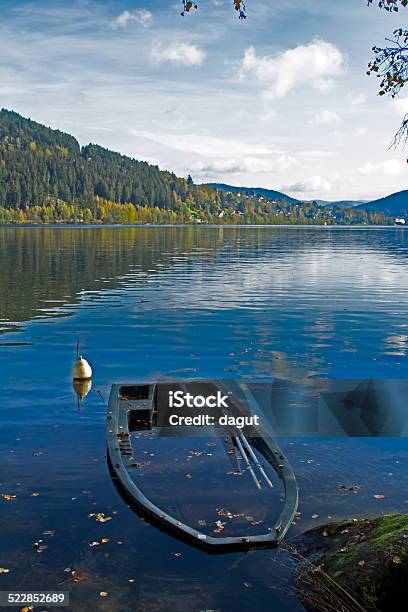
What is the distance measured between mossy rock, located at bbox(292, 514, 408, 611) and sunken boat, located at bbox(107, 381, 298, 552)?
0.91m

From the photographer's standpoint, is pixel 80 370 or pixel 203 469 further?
pixel 80 370

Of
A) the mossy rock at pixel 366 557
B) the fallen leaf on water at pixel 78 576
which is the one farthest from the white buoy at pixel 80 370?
the mossy rock at pixel 366 557

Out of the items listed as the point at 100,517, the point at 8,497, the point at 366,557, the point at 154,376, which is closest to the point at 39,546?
the point at 100,517

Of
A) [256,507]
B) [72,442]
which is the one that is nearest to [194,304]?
[72,442]

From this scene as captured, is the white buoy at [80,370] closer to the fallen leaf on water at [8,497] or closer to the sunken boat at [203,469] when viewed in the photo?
the sunken boat at [203,469]

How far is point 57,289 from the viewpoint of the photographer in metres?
57.5

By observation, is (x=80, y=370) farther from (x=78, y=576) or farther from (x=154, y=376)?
(x=78, y=576)

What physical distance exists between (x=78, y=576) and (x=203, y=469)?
5.58 metres

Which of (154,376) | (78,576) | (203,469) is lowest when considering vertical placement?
(78,576)

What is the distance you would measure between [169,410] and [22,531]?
8.50m

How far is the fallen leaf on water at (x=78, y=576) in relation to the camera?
39.7ft

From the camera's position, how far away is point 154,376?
2784 centimetres

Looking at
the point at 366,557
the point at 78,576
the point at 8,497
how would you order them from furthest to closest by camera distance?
the point at 8,497 < the point at 78,576 < the point at 366,557

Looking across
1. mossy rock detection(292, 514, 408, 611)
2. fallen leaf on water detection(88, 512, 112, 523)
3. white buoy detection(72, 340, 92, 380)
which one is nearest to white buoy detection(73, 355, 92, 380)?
white buoy detection(72, 340, 92, 380)
